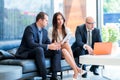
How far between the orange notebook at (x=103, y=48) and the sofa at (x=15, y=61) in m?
0.97

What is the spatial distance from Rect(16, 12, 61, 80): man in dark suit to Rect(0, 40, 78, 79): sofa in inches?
4.4

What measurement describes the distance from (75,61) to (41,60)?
0.96 m

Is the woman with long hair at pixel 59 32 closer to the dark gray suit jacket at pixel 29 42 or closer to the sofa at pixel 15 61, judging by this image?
the sofa at pixel 15 61

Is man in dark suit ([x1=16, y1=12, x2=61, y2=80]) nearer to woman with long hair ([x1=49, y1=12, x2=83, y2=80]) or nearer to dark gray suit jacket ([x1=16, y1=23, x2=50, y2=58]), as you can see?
dark gray suit jacket ([x1=16, y1=23, x2=50, y2=58])

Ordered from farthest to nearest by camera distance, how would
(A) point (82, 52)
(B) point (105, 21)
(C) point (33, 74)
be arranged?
(B) point (105, 21) → (A) point (82, 52) → (C) point (33, 74)

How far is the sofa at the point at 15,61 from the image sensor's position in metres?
4.01

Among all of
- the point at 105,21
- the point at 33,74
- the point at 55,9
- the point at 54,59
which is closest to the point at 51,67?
the point at 54,59

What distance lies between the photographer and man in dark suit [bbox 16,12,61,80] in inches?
167

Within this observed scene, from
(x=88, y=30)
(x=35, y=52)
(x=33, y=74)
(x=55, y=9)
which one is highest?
(x=55, y=9)

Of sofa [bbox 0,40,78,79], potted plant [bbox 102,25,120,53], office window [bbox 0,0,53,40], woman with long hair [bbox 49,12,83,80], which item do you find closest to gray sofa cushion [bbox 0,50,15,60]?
sofa [bbox 0,40,78,79]

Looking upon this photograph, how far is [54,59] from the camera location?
4516mm

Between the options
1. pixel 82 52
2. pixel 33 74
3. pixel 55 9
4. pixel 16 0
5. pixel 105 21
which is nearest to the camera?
pixel 33 74

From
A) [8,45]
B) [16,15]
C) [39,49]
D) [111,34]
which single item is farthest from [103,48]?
[16,15]

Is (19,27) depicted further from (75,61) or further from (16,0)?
(75,61)
